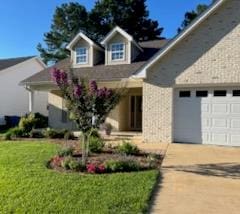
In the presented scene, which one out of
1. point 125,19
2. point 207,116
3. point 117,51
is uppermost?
point 125,19

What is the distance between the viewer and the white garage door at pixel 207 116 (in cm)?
1318

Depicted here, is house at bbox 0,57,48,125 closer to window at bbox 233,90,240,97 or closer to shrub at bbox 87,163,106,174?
window at bbox 233,90,240,97

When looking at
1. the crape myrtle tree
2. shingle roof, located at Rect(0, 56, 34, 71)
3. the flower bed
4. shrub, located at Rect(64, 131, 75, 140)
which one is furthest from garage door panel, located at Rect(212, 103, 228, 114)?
shingle roof, located at Rect(0, 56, 34, 71)

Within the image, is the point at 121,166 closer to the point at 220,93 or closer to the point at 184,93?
the point at 184,93

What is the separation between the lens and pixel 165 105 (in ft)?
46.8

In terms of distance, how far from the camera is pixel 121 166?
8531mm

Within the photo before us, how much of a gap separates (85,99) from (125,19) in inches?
1255

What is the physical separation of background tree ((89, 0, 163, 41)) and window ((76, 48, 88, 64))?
63.8ft

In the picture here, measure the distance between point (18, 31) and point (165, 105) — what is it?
56.6 ft

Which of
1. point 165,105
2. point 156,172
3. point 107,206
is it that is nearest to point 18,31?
point 165,105

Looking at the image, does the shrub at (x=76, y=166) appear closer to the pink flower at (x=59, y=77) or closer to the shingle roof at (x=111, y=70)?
the pink flower at (x=59, y=77)

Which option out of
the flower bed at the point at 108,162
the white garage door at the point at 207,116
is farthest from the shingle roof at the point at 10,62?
the flower bed at the point at 108,162

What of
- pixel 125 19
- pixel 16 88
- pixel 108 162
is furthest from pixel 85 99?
pixel 125 19

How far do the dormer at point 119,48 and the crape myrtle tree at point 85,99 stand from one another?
31.8 ft
